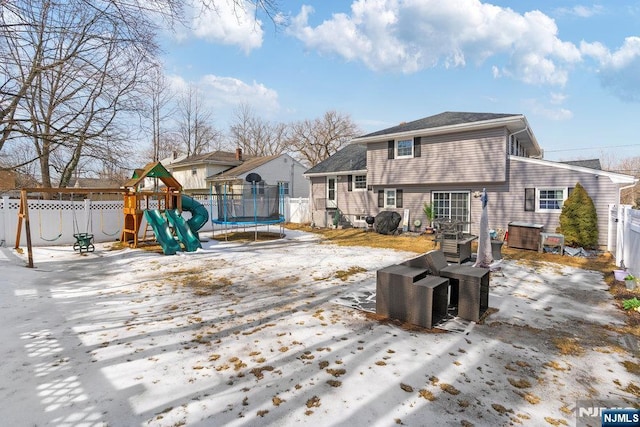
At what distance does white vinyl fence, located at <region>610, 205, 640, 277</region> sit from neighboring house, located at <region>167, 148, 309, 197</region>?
22.5 m

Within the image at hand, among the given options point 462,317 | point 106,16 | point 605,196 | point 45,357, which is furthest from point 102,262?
point 605,196

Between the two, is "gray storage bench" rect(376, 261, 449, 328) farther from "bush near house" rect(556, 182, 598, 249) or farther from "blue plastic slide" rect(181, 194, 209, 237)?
"blue plastic slide" rect(181, 194, 209, 237)

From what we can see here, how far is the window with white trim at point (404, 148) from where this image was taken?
1541cm

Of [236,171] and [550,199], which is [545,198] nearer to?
[550,199]

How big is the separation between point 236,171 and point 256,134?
761 inches

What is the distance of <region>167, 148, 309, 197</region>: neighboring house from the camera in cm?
2689

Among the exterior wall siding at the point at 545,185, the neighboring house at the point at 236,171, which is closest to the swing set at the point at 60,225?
the neighboring house at the point at 236,171

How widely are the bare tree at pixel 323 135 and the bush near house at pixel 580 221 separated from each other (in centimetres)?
3194

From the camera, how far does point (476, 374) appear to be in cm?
Answer: 313

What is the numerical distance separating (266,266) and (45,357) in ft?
16.7

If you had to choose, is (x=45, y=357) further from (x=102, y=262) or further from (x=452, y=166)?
(x=452, y=166)

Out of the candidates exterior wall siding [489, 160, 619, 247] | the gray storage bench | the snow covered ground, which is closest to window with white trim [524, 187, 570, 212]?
exterior wall siding [489, 160, 619, 247]

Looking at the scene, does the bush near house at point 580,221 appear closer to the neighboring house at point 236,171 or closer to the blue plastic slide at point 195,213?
the blue plastic slide at point 195,213

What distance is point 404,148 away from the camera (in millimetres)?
15656
